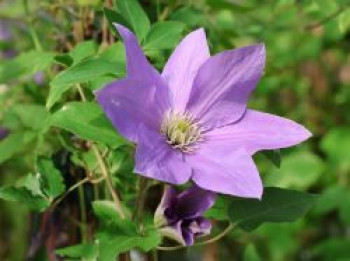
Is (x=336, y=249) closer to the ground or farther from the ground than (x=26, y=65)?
closer to the ground

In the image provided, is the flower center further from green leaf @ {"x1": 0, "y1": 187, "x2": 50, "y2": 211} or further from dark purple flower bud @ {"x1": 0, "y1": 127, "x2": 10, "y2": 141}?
dark purple flower bud @ {"x1": 0, "y1": 127, "x2": 10, "y2": 141}

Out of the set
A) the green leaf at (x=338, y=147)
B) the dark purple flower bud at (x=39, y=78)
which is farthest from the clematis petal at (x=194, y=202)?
the green leaf at (x=338, y=147)

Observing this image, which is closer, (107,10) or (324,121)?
(107,10)

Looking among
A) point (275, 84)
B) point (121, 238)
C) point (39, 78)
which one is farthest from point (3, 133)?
point (275, 84)

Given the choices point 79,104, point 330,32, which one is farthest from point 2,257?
point 79,104

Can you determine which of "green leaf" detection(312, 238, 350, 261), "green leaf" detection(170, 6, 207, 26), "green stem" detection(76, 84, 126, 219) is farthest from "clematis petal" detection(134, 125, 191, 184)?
"green leaf" detection(312, 238, 350, 261)

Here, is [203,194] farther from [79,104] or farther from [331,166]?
[331,166]

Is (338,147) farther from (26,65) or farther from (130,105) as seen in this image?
(130,105)
